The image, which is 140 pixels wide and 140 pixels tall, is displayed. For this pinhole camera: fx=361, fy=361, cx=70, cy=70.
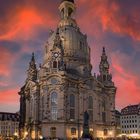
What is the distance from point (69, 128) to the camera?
10631cm

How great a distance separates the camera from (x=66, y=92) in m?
108

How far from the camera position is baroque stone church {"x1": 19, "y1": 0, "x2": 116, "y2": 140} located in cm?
10688

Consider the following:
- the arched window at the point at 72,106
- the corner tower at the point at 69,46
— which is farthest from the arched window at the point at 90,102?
the corner tower at the point at 69,46

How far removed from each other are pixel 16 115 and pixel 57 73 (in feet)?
235

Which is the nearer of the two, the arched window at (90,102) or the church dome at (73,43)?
the arched window at (90,102)

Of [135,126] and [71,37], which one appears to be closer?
[71,37]

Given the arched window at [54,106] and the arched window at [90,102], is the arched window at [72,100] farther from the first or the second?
the arched window at [90,102]

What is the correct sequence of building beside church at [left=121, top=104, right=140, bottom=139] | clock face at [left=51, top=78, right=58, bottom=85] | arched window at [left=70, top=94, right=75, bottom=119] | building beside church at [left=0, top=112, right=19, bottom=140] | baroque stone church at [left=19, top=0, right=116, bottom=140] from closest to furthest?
baroque stone church at [left=19, top=0, right=116, bottom=140]
clock face at [left=51, top=78, right=58, bottom=85]
arched window at [left=70, top=94, right=75, bottom=119]
building beside church at [left=121, top=104, right=140, bottom=139]
building beside church at [left=0, top=112, right=19, bottom=140]

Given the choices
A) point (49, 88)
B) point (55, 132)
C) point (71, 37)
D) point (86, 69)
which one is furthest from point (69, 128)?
point (71, 37)

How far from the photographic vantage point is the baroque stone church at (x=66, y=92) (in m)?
107

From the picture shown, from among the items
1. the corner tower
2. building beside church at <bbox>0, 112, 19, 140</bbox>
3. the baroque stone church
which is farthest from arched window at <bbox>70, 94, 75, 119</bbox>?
building beside church at <bbox>0, 112, 19, 140</bbox>

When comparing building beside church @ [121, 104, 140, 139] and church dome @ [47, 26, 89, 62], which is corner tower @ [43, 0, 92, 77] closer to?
church dome @ [47, 26, 89, 62]

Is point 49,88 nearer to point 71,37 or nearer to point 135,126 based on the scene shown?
point 71,37

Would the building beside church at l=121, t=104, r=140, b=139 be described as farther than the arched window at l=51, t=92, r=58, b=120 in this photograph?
Yes
